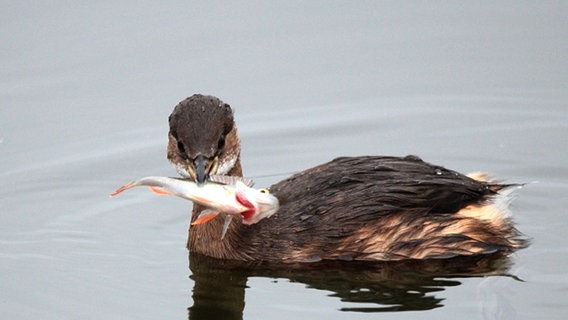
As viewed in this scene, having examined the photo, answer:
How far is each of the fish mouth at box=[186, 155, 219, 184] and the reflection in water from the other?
2.51ft

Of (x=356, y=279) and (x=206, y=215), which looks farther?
(x=356, y=279)

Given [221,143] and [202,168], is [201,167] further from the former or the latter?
[221,143]

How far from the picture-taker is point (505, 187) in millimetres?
10281

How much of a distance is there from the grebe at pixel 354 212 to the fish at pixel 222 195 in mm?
175

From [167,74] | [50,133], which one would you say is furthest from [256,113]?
[50,133]

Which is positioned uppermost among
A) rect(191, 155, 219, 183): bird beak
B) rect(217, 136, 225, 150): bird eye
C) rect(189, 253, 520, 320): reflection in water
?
rect(217, 136, 225, 150): bird eye

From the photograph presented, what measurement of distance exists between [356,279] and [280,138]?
9.02ft

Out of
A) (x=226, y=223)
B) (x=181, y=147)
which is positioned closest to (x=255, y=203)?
(x=226, y=223)

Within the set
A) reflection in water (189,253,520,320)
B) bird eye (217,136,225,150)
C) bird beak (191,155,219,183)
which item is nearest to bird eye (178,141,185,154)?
bird beak (191,155,219,183)

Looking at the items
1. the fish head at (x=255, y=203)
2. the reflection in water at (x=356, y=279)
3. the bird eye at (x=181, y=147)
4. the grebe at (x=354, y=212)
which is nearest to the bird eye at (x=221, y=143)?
the grebe at (x=354, y=212)

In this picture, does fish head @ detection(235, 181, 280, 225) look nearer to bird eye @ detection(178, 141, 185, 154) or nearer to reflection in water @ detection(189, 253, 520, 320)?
reflection in water @ detection(189, 253, 520, 320)

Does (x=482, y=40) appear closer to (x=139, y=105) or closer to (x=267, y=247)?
(x=139, y=105)

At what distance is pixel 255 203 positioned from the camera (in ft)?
31.6

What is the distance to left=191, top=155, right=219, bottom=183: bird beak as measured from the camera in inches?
371
